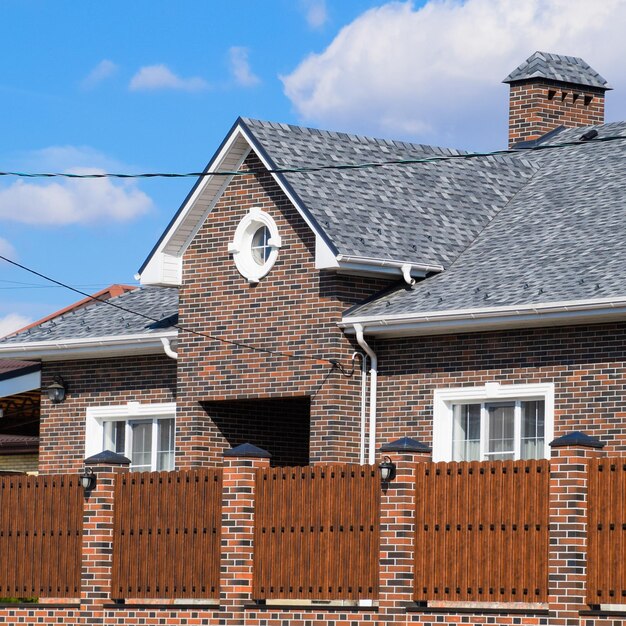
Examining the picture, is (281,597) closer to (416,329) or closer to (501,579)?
(501,579)

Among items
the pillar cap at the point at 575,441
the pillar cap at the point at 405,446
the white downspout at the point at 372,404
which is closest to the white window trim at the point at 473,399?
the white downspout at the point at 372,404

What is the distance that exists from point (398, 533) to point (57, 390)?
969cm

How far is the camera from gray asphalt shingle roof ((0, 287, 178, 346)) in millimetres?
23250

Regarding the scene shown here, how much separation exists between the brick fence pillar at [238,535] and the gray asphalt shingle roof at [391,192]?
3.73 metres

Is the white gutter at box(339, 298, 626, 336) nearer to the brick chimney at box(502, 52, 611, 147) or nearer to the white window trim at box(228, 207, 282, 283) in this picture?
the white window trim at box(228, 207, 282, 283)

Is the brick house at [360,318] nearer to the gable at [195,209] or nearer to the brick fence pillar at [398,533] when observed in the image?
the gable at [195,209]

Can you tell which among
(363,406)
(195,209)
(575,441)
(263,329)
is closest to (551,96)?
(195,209)

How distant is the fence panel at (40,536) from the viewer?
723 inches

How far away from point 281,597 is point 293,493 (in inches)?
42.8

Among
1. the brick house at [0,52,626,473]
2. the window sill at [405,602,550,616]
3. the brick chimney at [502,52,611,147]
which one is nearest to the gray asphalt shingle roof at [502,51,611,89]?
the brick chimney at [502,52,611,147]

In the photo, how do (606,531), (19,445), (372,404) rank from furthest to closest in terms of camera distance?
(19,445) < (372,404) < (606,531)

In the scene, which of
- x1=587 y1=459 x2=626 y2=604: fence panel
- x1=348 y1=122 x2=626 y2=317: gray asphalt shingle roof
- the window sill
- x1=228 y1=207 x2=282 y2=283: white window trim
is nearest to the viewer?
x1=587 y1=459 x2=626 y2=604: fence panel

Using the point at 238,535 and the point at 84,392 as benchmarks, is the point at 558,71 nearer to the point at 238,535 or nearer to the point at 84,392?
the point at 84,392

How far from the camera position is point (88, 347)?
23.3 meters
